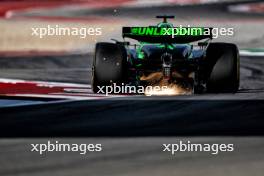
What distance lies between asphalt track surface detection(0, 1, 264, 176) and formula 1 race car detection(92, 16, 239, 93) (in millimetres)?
239

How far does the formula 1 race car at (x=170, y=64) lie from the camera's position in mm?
9219

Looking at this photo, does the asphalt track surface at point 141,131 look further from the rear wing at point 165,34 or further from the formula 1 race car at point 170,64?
the rear wing at point 165,34

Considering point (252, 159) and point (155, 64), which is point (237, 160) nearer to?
point (252, 159)

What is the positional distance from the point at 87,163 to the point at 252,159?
48.2 inches

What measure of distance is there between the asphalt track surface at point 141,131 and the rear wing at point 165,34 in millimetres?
722

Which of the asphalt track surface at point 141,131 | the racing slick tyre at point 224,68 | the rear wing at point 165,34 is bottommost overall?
the asphalt track surface at point 141,131

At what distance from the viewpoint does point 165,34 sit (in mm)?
9297

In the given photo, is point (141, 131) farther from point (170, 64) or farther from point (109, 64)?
point (109, 64)

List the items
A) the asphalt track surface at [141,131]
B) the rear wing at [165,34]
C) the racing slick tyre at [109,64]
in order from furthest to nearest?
the racing slick tyre at [109,64] < the rear wing at [165,34] < the asphalt track surface at [141,131]

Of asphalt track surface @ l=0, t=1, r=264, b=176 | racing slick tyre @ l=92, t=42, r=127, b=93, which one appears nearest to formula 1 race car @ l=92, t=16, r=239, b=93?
racing slick tyre @ l=92, t=42, r=127, b=93

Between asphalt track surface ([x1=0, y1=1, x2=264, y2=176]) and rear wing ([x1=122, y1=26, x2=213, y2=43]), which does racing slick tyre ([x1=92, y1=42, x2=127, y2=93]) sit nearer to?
rear wing ([x1=122, y1=26, x2=213, y2=43])

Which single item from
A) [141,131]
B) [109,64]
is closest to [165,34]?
[109,64]

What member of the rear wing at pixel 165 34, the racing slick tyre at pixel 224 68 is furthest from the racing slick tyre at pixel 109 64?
the racing slick tyre at pixel 224 68

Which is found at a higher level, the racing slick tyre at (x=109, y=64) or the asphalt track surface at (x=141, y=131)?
the racing slick tyre at (x=109, y=64)
